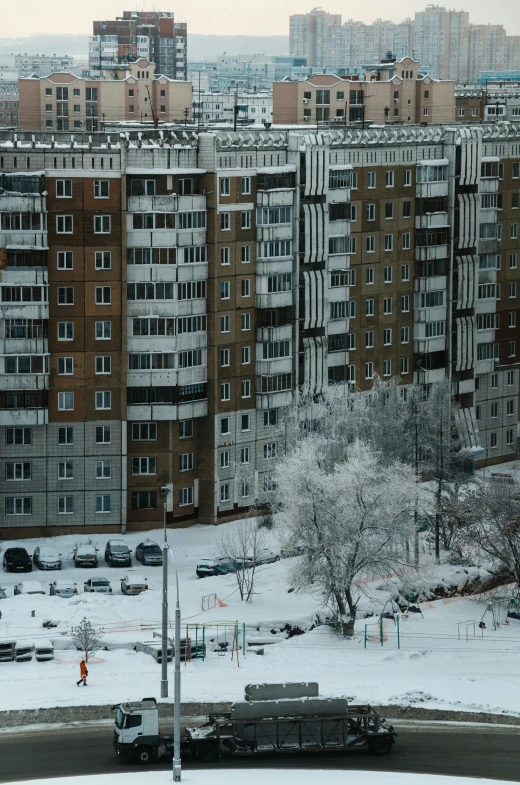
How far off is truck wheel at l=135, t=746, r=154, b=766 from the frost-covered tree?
59.6ft

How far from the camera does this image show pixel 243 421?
329 feet

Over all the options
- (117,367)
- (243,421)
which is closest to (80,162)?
(117,367)

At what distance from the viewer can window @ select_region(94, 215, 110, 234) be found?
9362 centimetres

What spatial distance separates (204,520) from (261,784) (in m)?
44.5

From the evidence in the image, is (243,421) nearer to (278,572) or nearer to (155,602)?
(278,572)

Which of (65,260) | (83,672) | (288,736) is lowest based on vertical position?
(288,736)

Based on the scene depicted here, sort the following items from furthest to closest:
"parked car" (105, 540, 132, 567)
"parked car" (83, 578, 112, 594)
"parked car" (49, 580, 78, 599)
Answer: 1. "parked car" (105, 540, 132, 567)
2. "parked car" (83, 578, 112, 594)
3. "parked car" (49, 580, 78, 599)

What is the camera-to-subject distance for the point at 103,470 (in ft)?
316

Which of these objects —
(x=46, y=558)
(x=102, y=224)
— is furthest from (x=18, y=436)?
(x=102, y=224)

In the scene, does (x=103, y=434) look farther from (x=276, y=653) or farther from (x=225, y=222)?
(x=276, y=653)

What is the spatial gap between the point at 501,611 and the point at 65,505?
29.5 m

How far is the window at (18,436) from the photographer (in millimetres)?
95188

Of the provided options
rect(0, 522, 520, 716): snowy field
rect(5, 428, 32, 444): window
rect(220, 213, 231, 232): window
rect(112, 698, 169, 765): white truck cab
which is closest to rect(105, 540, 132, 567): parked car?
rect(0, 522, 520, 716): snowy field

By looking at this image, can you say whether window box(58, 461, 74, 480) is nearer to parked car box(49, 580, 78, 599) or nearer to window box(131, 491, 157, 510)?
window box(131, 491, 157, 510)
